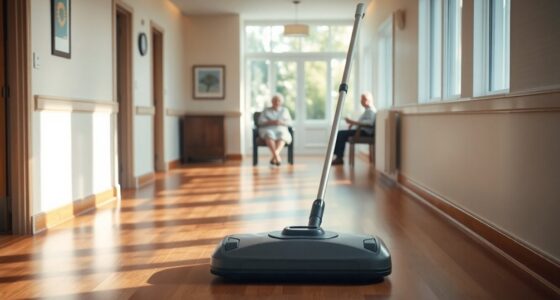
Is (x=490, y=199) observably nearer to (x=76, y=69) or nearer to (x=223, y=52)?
(x=76, y=69)

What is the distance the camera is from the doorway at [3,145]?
4086 millimetres

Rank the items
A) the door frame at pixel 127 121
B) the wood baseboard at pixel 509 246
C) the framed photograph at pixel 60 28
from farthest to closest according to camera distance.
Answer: the door frame at pixel 127 121, the framed photograph at pixel 60 28, the wood baseboard at pixel 509 246

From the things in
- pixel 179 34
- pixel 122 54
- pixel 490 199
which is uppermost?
pixel 179 34

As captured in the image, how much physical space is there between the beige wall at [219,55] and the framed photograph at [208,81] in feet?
0.23

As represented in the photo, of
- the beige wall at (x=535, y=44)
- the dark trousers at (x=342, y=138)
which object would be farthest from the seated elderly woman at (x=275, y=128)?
the beige wall at (x=535, y=44)

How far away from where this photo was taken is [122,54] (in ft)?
22.6

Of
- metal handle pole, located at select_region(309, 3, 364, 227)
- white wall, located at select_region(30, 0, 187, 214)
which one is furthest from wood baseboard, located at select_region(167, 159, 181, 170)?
metal handle pole, located at select_region(309, 3, 364, 227)

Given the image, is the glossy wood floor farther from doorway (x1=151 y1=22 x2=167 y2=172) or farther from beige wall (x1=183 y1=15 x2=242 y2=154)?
beige wall (x1=183 y1=15 x2=242 y2=154)

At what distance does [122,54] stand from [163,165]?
8.16ft

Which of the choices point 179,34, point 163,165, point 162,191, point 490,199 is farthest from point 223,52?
point 490,199

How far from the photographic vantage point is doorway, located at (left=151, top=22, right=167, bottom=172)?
905cm

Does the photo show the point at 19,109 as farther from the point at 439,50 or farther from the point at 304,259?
the point at 439,50

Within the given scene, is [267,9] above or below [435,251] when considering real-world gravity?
above

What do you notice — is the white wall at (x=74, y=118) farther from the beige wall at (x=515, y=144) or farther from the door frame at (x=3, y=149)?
the beige wall at (x=515, y=144)
